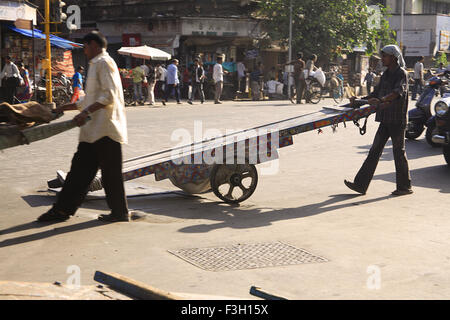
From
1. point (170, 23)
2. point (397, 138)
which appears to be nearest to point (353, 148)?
point (397, 138)

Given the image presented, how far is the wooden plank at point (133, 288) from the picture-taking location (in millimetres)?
4039

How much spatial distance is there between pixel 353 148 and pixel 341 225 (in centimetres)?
631

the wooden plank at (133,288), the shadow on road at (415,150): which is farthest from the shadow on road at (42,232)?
the shadow on road at (415,150)

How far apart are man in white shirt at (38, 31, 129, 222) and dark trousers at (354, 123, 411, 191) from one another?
10.7 feet

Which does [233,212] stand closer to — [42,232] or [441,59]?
[42,232]

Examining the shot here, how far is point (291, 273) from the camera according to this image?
5.10m

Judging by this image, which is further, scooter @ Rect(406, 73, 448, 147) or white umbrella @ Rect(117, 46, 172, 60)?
white umbrella @ Rect(117, 46, 172, 60)

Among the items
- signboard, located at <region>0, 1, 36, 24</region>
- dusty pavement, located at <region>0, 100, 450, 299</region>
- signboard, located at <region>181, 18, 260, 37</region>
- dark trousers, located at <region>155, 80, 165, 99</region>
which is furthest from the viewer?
signboard, located at <region>181, 18, 260, 37</region>

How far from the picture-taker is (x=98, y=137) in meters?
6.49

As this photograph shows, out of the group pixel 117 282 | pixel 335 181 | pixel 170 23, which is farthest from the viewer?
pixel 170 23

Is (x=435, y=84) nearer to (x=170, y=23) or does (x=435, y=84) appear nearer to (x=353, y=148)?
(x=353, y=148)

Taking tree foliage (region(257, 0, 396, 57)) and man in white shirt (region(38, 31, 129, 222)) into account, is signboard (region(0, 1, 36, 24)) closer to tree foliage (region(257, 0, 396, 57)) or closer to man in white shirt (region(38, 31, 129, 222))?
tree foliage (region(257, 0, 396, 57))

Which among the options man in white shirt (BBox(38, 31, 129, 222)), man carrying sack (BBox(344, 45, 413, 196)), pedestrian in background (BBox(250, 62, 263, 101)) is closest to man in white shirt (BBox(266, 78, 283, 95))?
pedestrian in background (BBox(250, 62, 263, 101))

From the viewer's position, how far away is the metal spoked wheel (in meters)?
27.1
